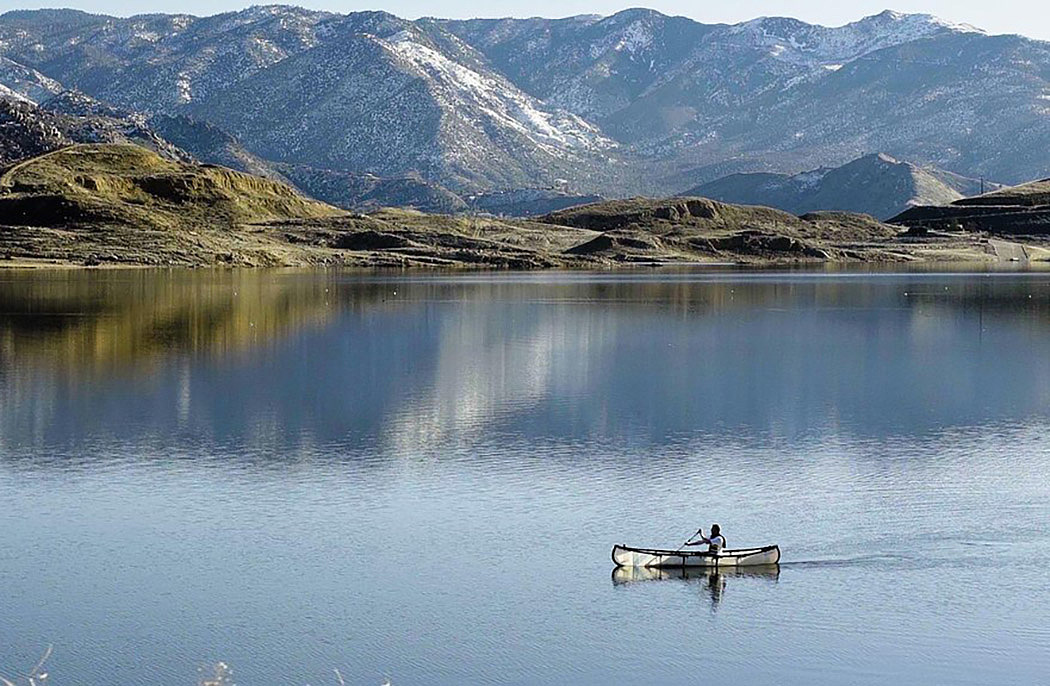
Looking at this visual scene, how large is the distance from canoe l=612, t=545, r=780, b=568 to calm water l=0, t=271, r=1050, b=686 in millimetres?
543

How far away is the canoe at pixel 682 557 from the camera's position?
36875 mm

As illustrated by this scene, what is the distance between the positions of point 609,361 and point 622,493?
36741 millimetres

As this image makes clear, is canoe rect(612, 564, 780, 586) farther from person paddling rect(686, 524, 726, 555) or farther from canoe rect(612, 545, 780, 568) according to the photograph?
person paddling rect(686, 524, 726, 555)

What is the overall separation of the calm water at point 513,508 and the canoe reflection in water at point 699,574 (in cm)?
19

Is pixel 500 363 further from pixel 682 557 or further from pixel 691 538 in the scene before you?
pixel 682 557

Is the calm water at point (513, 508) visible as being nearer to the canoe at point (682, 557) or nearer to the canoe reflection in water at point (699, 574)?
the canoe reflection in water at point (699, 574)

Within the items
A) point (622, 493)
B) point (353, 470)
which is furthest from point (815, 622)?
point (353, 470)

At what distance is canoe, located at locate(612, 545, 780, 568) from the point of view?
36.9m

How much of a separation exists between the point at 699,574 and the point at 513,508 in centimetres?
820

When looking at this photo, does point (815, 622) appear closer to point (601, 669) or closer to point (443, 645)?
point (601, 669)

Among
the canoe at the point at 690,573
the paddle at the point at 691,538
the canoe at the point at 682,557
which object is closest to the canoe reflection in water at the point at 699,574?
the canoe at the point at 690,573

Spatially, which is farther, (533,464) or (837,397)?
(837,397)

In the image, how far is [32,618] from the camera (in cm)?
3309

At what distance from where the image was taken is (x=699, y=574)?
3694 cm
